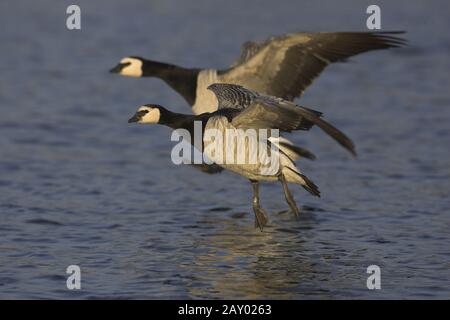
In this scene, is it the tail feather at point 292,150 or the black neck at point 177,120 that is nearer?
the black neck at point 177,120

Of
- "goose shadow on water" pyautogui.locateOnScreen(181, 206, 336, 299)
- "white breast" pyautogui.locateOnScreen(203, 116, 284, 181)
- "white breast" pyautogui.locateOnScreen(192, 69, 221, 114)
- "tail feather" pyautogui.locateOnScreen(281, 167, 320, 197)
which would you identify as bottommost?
"goose shadow on water" pyautogui.locateOnScreen(181, 206, 336, 299)

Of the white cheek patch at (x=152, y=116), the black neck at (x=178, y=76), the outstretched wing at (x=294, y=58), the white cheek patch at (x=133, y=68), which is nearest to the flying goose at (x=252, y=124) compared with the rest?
the white cheek patch at (x=152, y=116)

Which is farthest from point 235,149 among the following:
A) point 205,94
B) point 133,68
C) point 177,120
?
point 133,68

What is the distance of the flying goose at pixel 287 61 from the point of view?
950 cm

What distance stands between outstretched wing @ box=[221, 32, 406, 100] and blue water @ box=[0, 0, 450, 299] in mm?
1148

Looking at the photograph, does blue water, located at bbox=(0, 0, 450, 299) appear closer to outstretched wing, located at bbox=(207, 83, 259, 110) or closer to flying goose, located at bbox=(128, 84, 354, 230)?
flying goose, located at bbox=(128, 84, 354, 230)

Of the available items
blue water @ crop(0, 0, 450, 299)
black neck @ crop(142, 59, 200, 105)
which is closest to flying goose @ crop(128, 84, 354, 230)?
blue water @ crop(0, 0, 450, 299)

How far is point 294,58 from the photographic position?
9.68m

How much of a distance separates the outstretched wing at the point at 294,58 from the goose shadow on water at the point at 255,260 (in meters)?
1.40

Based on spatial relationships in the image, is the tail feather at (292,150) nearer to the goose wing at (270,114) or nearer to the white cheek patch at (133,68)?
the goose wing at (270,114)

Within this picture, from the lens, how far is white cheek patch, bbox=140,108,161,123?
8766mm

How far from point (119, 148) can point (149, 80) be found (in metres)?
3.94

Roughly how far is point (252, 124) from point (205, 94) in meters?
2.16

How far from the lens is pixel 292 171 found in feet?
28.1
